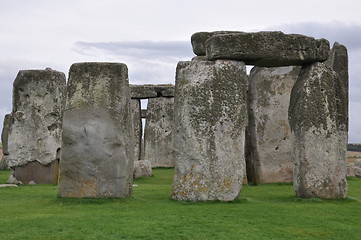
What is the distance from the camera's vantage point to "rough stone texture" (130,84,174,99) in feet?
83.4

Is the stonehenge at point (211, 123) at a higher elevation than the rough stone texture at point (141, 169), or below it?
higher

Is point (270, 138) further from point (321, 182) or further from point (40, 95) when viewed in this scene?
point (40, 95)

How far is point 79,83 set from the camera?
11.3 metres

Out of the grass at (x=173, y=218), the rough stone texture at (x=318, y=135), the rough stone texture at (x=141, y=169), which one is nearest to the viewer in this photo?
the grass at (x=173, y=218)

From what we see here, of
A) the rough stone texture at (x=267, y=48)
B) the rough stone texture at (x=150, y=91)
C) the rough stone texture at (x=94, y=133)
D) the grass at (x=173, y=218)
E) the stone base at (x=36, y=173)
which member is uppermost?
the rough stone texture at (x=150, y=91)

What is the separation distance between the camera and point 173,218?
941 cm

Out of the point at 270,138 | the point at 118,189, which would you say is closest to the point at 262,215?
the point at 118,189

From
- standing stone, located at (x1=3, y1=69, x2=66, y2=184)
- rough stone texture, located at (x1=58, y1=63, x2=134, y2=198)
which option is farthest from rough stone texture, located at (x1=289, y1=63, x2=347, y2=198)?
standing stone, located at (x1=3, y1=69, x2=66, y2=184)

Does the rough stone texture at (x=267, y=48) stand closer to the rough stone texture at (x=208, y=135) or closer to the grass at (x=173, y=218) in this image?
the rough stone texture at (x=208, y=135)

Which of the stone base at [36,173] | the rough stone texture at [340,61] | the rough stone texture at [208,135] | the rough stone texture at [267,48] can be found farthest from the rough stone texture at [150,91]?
the rough stone texture at [208,135]

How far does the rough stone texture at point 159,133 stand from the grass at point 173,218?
12515 mm

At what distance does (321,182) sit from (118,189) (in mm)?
3929

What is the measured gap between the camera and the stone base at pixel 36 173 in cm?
1612

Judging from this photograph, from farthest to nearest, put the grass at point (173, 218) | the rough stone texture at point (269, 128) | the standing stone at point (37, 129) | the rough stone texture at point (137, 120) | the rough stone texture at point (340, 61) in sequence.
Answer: the rough stone texture at point (137, 120)
the rough stone texture at point (340, 61)
the rough stone texture at point (269, 128)
the standing stone at point (37, 129)
the grass at point (173, 218)
